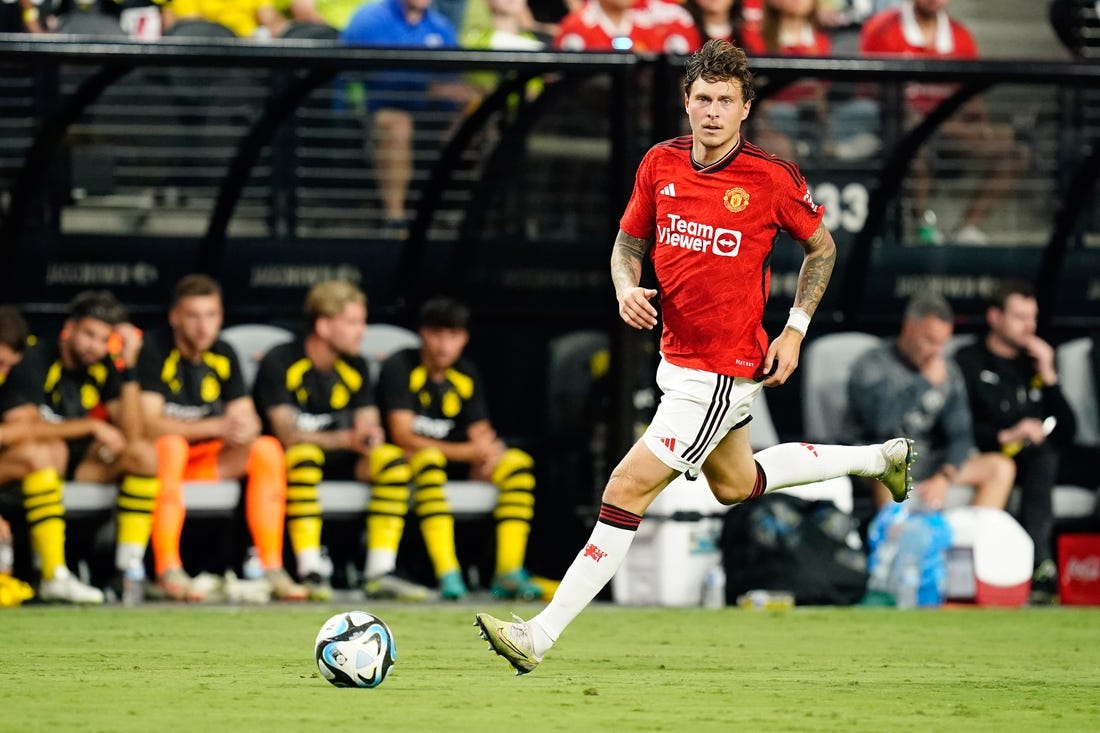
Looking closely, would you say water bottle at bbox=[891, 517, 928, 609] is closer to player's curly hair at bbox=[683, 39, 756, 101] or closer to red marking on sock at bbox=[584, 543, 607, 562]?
red marking on sock at bbox=[584, 543, 607, 562]

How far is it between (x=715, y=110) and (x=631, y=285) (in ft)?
2.03

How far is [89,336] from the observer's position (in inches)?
385

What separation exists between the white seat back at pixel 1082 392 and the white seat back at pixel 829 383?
1224 millimetres

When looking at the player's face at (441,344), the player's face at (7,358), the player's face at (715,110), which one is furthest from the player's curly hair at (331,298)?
the player's face at (715,110)

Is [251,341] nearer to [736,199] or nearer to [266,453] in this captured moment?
[266,453]

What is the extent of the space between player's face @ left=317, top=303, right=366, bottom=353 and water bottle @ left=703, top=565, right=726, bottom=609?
2.14 meters

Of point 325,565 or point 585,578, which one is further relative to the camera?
Answer: point 325,565

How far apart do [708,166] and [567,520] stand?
14.9 feet

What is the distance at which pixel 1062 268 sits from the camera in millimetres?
11586

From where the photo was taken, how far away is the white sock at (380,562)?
995cm

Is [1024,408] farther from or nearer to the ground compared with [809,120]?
nearer to the ground

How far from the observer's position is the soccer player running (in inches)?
251

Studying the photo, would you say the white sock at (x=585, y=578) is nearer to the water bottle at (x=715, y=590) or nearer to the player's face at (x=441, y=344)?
the water bottle at (x=715, y=590)

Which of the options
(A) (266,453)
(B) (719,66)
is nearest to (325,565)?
(A) (266,453)
